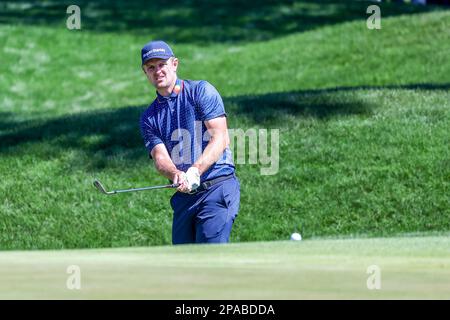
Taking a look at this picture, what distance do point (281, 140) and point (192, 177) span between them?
7.31m

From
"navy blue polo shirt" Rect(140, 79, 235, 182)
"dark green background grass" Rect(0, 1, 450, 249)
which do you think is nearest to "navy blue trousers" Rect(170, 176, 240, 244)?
"navy blue polo shirt" Rect(140, 79, 235, 182)

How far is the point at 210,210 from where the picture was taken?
798 cm

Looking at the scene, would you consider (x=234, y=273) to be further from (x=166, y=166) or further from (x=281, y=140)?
(x=281, y=140)

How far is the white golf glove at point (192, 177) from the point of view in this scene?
748 centimetres

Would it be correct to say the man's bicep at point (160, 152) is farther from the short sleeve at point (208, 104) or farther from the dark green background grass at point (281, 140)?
the dark green background grass at point (281, 140)

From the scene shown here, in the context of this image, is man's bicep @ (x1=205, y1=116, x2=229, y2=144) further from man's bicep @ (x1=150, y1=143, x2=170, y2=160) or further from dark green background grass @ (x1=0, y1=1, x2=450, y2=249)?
dark green background grass @ (x1=0, y1=1, x2=450, y2=249)

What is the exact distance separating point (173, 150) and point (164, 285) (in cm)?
352

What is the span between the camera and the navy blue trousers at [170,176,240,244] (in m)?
7.98

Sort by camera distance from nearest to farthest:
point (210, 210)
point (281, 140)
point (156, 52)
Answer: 1. point (156, 52)
2. point (210, 210)
3. point (281, 140)

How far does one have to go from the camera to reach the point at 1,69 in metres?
25.5

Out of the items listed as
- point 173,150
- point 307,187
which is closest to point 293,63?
point 307,187
